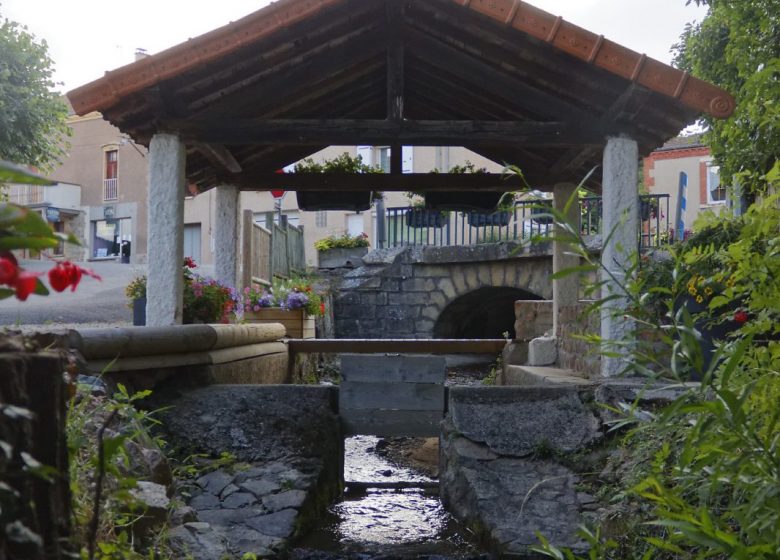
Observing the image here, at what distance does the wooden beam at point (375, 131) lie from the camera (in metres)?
6.64

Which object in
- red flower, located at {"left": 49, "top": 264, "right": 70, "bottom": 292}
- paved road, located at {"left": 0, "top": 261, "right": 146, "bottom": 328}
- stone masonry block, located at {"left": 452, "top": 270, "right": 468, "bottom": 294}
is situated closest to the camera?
red flower, located at {"left": 49, "top": 264, "right": 70, "bottom": 292}

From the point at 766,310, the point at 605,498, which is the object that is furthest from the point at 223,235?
the point at 766,310

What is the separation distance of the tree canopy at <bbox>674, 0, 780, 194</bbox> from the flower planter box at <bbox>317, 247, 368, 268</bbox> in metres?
6.88

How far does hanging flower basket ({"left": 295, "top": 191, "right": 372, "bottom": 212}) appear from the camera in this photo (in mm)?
9117

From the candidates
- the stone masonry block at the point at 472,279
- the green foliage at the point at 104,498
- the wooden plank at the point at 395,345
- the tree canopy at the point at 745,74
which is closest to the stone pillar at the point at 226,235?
the wooden plank at the point at 395,345

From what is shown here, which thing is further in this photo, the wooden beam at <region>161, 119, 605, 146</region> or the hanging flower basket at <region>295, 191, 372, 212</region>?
the hanging flower basket at <region>295, 191, 372, 212</region>

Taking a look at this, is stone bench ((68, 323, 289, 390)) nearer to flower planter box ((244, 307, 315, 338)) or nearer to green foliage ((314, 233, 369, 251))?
flower planter box ((244, 307, 315, 338))

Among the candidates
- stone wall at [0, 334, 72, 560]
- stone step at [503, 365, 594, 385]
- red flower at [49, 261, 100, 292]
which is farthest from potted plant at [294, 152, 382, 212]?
stone wall at [0, 334, 72, 560]

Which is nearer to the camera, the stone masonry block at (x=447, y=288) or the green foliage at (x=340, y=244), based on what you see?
the stone masonry block at (x=447, y=288)

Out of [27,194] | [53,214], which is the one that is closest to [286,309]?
[53,214]

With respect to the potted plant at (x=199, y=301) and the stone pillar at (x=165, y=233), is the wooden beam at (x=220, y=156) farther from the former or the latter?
the potted plant at (x=199, y=301)

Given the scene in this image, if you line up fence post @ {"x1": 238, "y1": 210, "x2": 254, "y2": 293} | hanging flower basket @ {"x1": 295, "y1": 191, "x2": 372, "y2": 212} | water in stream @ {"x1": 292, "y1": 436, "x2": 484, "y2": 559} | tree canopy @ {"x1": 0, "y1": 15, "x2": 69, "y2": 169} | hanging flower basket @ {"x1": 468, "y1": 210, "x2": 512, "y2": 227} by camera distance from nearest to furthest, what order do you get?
water in stream @ {"x1": 292, "y1": 436, "x2": 484, "y2": 559}
hanging flower basket @ {"x1": 295, "y1": 191, "x2": 372, "y2": 212}
fence post @ {"x1": 238, "y1": 210, "x2": 254, "y2": 293}
hanging flower basket @ {"x1": 468, "y1": 210, "x2": 512, "y2": 227}
tree canopy @ {"x1": 0, "y1": 15, "x2": 69, "y2": 169}

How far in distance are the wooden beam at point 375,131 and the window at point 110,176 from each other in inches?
1299

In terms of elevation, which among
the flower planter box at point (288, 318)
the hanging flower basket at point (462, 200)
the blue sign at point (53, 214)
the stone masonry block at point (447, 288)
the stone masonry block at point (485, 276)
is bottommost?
the flower planter box at point (288, 318)
